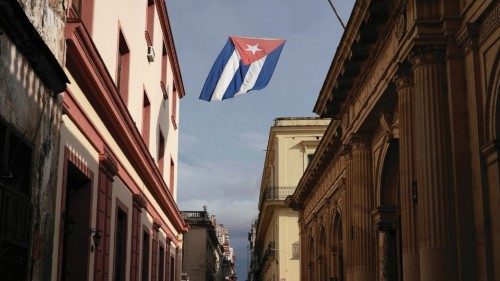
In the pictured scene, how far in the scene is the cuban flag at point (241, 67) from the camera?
904 inches

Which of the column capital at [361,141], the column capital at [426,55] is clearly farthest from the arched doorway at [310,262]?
the column capital at [426,55]

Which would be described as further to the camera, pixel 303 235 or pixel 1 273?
pixel 303 235

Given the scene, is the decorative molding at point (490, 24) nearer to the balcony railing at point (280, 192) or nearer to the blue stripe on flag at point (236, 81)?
the blue stripe on flag at point (236, 81)

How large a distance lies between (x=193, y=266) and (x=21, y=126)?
5998 centimetres

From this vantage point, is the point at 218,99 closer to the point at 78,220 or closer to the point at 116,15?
the point at 116,15

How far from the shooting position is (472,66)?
11.5 metres

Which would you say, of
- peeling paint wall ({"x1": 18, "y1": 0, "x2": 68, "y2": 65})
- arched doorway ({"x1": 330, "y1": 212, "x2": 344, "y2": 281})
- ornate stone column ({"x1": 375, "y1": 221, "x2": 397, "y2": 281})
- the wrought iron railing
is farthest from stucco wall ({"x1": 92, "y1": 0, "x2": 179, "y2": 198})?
the wrought iron railing

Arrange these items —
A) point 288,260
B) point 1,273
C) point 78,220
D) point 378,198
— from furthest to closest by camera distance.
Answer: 1. point 288,260
2. point 378,198
3. point 78,220
4. point 1,273

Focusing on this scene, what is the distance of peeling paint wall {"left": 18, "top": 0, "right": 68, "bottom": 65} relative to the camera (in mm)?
10266

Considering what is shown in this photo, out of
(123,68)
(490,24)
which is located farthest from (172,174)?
(490,24)

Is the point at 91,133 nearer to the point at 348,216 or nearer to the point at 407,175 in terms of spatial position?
the point at 407,175

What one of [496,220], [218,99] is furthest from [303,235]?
[496,220]

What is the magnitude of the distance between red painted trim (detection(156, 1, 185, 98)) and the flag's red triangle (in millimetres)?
3871

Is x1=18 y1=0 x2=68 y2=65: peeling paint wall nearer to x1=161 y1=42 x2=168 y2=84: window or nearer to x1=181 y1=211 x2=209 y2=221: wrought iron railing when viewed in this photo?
x1=161 y1=42 x2=168 y2=84: window
